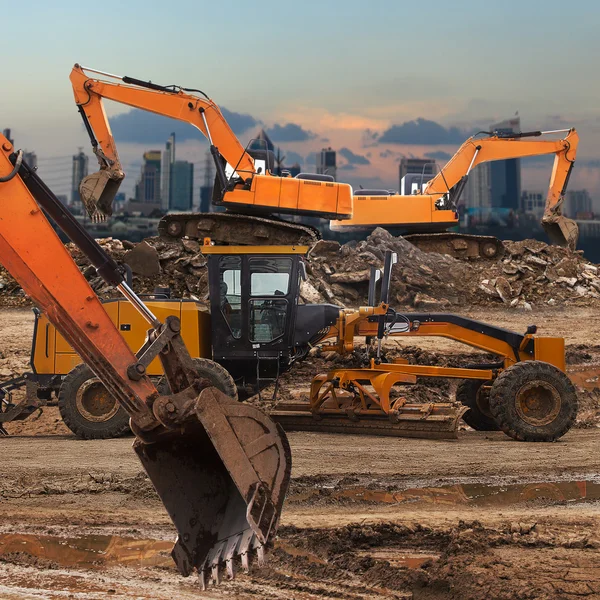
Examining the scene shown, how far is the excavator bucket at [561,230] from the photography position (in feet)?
73.7

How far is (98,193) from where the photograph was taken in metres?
16.6

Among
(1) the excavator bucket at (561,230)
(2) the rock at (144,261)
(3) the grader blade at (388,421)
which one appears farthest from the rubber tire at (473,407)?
(1) the excavator bucket at (561,230)

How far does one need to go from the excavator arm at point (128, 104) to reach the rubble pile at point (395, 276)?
1.58 m

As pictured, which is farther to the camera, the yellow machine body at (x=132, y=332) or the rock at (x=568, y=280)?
the rock at (x=568, y=280)

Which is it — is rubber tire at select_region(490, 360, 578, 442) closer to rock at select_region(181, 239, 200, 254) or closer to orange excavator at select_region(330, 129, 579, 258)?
rock at select_region(181, 239, 200, 254)

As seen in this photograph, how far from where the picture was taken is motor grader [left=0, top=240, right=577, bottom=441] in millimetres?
9789

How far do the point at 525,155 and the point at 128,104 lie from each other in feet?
36.6

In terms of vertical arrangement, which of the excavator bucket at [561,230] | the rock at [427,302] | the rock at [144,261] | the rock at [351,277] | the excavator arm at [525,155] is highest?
the excavator arm at [525,155]

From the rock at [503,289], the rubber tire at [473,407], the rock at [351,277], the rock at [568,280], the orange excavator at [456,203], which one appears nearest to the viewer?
the rubber tire at [473,407]

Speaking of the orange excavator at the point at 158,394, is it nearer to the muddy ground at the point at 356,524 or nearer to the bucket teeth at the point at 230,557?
the bucket teeth at the point at 230,557

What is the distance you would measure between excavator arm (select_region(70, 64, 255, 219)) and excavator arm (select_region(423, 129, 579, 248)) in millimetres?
6664

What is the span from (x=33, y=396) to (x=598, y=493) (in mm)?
6645

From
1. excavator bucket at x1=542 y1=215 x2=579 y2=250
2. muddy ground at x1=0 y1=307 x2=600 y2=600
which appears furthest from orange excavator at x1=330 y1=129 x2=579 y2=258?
muddy ground at x1=0 y1=307 x2=600 y2=600

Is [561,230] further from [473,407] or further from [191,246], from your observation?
[473,407]
